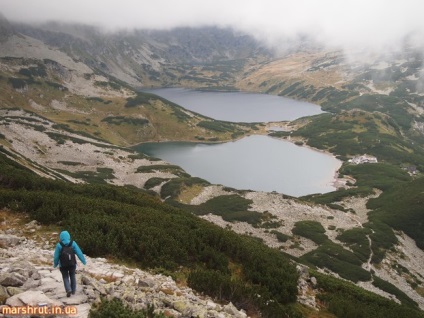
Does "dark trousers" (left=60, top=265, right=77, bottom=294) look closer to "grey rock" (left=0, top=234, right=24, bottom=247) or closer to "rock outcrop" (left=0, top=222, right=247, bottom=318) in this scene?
"rock outcrop" (left=0, top=222, right=247, bottom=318)

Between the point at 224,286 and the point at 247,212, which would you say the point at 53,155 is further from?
the point at 224,286

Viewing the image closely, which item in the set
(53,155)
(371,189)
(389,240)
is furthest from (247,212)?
(53,155)

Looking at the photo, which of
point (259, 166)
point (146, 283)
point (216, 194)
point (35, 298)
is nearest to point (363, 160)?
point (259, 166)

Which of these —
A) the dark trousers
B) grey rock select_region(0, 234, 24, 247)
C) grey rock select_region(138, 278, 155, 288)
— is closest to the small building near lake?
grey rock select_region(138, 278, 155, 288)

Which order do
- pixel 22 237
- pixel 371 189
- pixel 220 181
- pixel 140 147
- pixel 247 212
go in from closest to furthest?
1. pixel 22 237
2. pixel 247 212
3. pixel 371 189
4. pixel 220 181
5. pixel 140 147

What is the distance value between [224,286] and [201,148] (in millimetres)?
179938

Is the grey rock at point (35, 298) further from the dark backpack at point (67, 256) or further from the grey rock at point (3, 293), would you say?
the dark backpack at point (67, 256)

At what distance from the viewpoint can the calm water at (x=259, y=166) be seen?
13738cm

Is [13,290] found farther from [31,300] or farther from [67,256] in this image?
[67,256]

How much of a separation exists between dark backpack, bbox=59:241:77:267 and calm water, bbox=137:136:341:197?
119 m

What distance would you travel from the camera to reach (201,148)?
197750 millimetres

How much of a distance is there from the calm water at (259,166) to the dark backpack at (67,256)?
390ft

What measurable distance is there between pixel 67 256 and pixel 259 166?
15020 cm

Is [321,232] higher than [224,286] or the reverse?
the reverse
